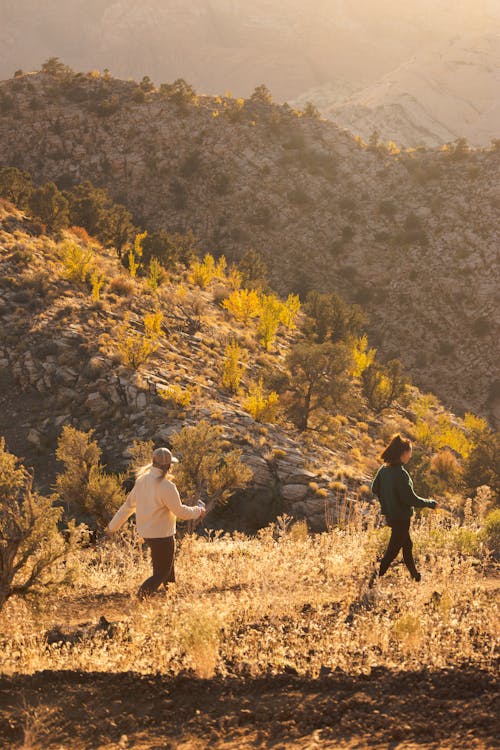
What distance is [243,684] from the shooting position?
3770 mm

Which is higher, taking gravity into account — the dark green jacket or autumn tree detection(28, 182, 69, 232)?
autumn tree detection(28, 182, 69, 232)

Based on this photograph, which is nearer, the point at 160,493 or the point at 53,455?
the point at 160,493

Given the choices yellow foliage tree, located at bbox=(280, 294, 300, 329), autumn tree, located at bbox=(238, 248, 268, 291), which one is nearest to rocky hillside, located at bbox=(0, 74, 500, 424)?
autumn tree, located at bbox=(238, 248, 268, 291)

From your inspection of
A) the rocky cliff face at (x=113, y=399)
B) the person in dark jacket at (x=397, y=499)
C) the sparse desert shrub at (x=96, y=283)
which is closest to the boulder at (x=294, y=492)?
the rocky cliff face at (x=113, y=399)

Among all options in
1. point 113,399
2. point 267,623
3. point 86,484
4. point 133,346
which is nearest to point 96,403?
point 113,399

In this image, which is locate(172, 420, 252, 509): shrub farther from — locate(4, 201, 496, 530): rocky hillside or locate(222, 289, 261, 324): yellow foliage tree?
locate(222, 289, 261, 324): yellow foliage tree

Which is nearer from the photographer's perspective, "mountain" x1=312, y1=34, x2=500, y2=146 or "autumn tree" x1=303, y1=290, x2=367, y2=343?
"autumn tree" x1=303, y1=290, x2=367, y2=343

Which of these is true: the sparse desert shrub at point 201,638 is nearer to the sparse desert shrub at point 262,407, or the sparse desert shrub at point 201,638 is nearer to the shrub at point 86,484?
the shrub at point 86,484

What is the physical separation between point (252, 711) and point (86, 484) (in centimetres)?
753

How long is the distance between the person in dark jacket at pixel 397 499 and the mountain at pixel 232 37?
14074cm

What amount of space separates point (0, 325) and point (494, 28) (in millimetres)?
143200

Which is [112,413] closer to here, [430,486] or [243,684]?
[430,486]

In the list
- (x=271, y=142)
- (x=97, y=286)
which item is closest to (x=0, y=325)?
(x=97, y=286)

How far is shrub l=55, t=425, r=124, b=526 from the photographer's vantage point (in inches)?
389
